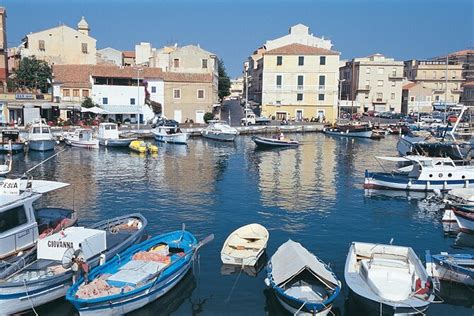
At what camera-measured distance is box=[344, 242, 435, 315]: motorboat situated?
13.1 meters

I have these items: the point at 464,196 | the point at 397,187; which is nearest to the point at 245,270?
the point at 464,196

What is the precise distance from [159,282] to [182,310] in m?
1.16

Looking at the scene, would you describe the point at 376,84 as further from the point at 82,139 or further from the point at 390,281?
the point at 390,281

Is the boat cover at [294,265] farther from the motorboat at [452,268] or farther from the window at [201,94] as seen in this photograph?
the window at [201,94]

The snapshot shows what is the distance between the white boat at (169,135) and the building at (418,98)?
60.1 m

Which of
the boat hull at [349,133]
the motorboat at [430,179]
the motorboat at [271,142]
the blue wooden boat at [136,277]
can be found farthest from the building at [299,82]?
the blue wooden boat at [136,277]

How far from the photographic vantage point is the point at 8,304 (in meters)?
12.9

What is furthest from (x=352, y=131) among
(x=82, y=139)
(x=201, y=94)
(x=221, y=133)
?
(x=82, y=139)

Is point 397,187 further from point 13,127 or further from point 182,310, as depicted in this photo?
point 13,127

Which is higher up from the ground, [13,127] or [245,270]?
[13,127]

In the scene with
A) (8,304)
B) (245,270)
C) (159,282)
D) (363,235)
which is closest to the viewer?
(8,304)

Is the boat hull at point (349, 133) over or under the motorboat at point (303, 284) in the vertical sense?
over

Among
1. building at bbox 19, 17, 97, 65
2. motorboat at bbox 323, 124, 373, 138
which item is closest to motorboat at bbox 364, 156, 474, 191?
motorboat at bbox 323, 124, 373, 138

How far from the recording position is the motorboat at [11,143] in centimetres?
4388
